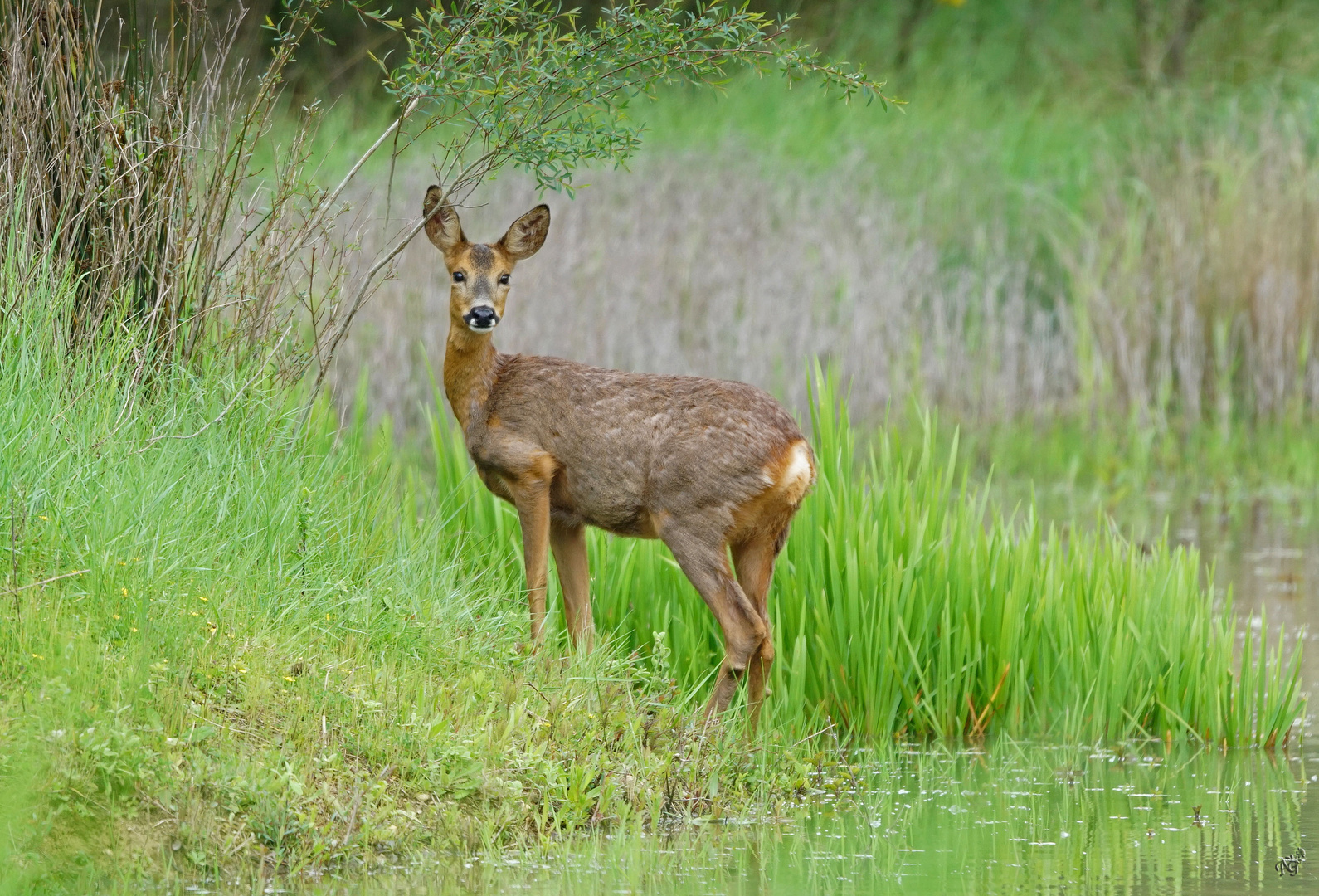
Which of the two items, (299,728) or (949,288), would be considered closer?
(299,728)

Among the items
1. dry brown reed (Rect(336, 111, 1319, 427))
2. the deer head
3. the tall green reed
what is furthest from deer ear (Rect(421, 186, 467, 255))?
dry brown reed (Rect(336, 111, 1319, 427))

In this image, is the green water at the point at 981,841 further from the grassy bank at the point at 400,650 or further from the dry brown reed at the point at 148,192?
the dry brown reed at the point at 148,192

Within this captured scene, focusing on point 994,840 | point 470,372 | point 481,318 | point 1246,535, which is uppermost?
point 481,318

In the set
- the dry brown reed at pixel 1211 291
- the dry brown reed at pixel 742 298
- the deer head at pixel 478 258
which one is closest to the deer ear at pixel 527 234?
the deer head at pixel 478 258

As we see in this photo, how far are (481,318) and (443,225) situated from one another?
1.70 feet

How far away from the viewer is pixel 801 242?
14.9m

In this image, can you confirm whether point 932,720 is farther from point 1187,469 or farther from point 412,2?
point 412,2

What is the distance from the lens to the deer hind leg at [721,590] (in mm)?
6367

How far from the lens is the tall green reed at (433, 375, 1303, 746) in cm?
721

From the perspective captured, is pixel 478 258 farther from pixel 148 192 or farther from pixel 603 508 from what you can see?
pixel 148 192

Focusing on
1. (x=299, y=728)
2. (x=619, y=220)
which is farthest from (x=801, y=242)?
(x=299, y=728)

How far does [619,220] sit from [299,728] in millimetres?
9613

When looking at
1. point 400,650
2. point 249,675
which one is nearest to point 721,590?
point 400,650

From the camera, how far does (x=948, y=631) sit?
7.26 m
